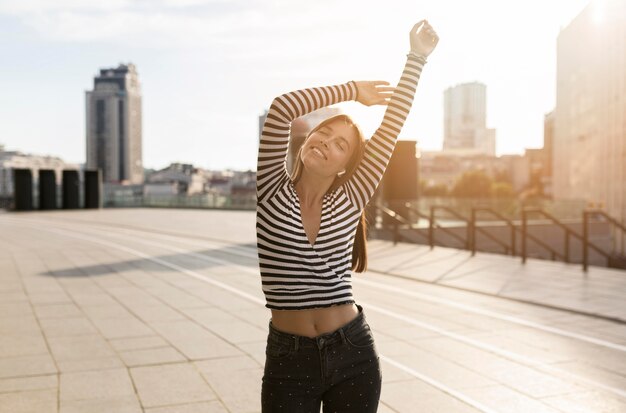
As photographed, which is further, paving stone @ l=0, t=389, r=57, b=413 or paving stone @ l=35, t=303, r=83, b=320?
paving stone @ l=35, t=303, r=83, b=320

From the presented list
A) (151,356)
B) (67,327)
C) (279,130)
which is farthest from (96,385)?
(279,130)

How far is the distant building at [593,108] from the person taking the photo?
63.2 meters

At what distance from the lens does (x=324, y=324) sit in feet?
6.81

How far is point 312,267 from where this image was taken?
80.7 inches

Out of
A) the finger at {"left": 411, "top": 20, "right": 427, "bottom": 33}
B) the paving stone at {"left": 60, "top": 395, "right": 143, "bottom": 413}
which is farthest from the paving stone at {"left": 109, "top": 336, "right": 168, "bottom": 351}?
the finger at {"left": 411, "top": 20, "right": 427, "bottom": 33}

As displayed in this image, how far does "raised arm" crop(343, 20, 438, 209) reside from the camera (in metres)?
2.27

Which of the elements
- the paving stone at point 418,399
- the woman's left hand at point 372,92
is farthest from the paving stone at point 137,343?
the woman's left hand at point 372,92

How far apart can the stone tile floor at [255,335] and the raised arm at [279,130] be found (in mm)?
2567

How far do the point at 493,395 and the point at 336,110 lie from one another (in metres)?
2.95

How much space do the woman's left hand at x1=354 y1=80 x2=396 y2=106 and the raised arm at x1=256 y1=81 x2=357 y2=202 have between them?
0.48ft

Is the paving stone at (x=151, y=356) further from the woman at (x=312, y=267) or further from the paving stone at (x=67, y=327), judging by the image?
the woman at (x=312, y=267)

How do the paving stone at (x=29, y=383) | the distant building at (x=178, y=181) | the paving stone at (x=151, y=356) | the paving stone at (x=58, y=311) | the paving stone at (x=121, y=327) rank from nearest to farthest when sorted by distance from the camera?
the paving stone at (x=29, y=383)
the paving stone at (x=151, y=356)
the paving stone at (x=121, y=327)
the paving stone at (x=58, y=311)
the distant building at (x=178, y=181)

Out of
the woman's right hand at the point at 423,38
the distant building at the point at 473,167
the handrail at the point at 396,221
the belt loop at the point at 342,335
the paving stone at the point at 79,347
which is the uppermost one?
the distant building at the point at 473,167

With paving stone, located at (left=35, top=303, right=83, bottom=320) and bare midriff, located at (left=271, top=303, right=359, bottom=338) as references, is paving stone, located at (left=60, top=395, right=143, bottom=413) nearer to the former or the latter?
bare midriff, located at (left=271, top=303, right=359, bottom=338)
